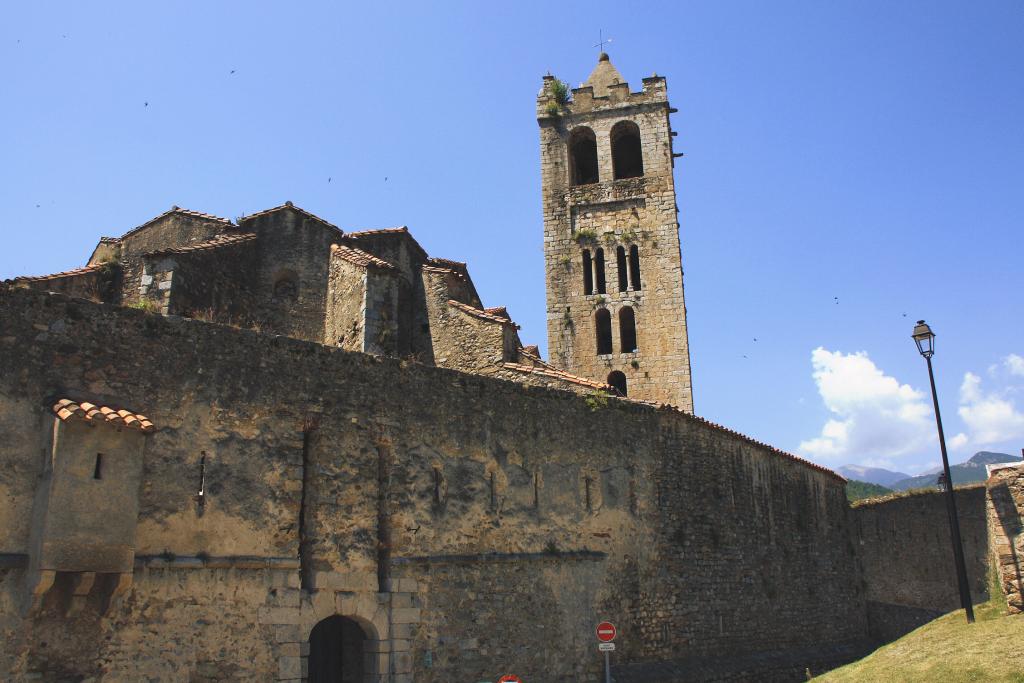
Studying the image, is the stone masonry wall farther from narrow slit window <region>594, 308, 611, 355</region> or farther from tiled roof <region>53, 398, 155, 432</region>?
narrow slit window <region>594, 308, 611, 355</region>

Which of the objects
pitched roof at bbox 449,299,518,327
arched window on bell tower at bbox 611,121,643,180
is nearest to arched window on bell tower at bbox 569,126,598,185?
arched window on bell tower at bbox 611,121,643,180

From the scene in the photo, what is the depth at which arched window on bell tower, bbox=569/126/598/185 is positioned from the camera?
36031mm

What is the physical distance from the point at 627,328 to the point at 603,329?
37.5 inches

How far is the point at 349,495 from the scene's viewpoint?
13.1 m

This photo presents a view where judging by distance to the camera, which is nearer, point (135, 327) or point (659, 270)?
point (135, 327)

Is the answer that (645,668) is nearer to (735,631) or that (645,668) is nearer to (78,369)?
(735,631)

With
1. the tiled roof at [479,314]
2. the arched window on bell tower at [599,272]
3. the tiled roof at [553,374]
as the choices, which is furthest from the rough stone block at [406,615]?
the arched window on bell tower at [599,272]

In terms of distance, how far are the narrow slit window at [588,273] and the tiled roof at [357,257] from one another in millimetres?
14531

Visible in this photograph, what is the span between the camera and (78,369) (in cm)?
1086

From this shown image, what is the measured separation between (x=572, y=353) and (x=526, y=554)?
1815 cm

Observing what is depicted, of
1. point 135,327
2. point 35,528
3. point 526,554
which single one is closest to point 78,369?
point 135,327

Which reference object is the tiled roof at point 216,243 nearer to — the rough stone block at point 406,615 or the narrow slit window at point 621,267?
the rough stone block at point 406,615

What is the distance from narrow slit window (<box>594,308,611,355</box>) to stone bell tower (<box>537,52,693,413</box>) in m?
0.04

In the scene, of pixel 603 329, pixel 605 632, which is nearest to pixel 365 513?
pixel 605 632
